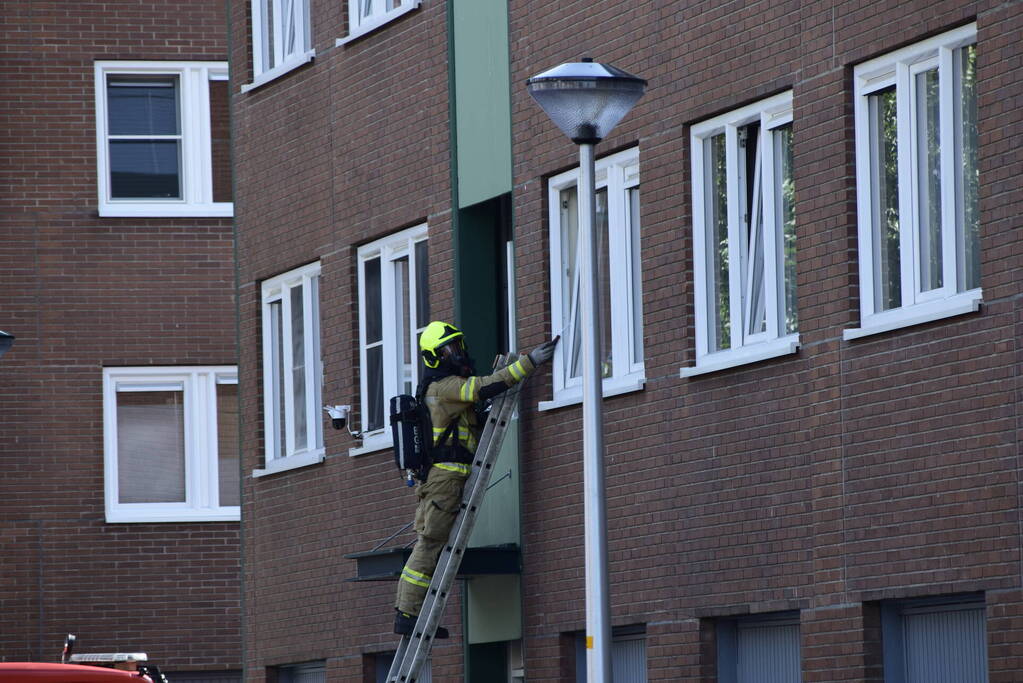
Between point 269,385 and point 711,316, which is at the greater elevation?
point 269,385

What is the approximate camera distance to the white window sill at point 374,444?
20.6 m

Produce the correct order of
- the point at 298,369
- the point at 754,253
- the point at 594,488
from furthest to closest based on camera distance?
1. the point at 298,369
2. the point at 754,253
3. the point at 594,488

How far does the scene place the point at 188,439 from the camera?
29141 mm

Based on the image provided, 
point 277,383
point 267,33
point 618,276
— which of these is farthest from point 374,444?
point 267,33

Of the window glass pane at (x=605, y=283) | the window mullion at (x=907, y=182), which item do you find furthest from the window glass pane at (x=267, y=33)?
the window mullion at (x=907, y=182)

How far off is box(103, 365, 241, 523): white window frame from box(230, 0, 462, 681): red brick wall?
4.98 meters

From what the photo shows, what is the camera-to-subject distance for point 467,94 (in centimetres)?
1948

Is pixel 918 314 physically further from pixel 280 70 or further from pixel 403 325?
pixel 280 70

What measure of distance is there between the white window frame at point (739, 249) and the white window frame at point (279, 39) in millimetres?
6867

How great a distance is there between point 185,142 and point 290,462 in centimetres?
793

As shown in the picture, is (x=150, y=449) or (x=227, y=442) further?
(x=227, y=442)

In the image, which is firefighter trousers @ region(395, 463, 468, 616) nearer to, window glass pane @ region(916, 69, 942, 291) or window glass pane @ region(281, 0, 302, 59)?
window glass pane @ region(916, 69, 942, 291)

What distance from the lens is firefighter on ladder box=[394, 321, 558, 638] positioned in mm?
17562

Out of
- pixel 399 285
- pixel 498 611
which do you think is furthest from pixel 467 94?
pixel 498 611
